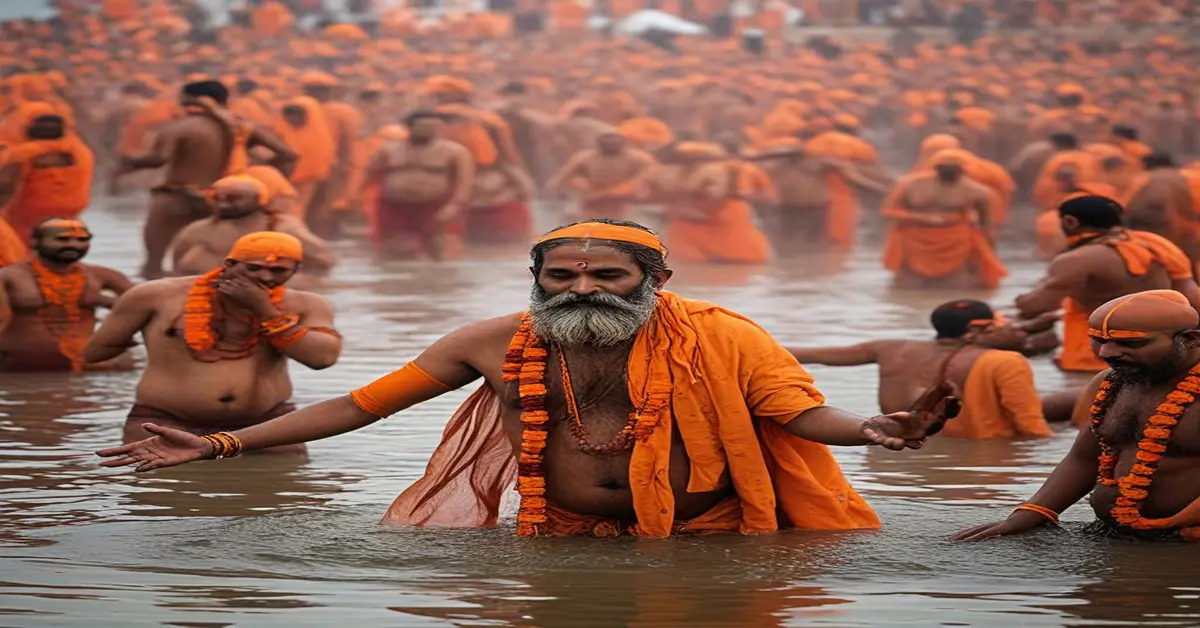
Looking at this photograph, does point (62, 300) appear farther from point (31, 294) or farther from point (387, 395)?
point (387, 395)

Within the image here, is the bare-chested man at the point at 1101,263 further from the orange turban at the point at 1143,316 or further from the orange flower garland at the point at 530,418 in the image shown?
the orange flower garland at the point at 530,418

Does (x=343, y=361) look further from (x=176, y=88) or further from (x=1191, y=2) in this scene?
(x=1191, y=2)

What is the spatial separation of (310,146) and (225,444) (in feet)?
52.7

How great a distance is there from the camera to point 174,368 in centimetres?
914

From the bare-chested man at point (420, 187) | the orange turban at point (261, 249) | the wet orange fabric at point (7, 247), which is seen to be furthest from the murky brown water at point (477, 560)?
the bare-chested man at point (420, 187)

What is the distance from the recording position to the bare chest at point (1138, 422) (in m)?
6.80

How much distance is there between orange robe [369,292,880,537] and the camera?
6.79m

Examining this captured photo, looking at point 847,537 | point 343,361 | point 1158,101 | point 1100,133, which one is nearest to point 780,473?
point 847,537

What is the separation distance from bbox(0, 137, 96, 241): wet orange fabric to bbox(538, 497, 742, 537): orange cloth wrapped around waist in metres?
11.3

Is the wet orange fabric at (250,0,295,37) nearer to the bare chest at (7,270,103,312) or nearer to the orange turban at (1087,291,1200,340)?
the bare chest at (7,270,103,312)

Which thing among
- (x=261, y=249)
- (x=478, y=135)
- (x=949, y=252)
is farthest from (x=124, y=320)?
(x=478, y=135)

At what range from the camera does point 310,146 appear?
22.6 metres

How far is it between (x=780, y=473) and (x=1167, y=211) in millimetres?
9536

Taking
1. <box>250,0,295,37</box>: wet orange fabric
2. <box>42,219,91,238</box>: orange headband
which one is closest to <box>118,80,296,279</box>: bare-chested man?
<box>42,219,91,238</box>: orange headband
